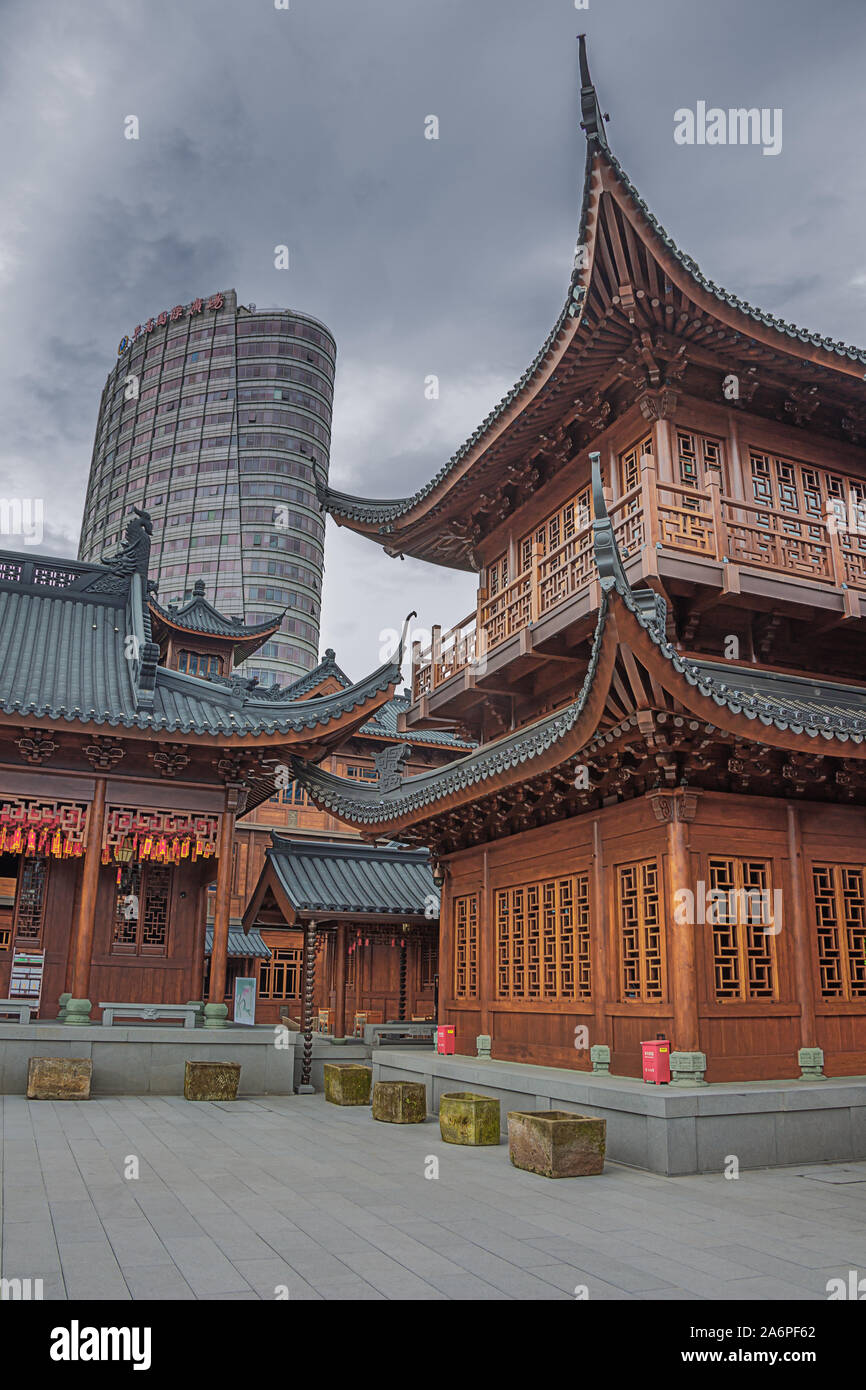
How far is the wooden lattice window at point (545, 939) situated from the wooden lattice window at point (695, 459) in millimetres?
4973

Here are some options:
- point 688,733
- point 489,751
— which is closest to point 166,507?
point 489,751

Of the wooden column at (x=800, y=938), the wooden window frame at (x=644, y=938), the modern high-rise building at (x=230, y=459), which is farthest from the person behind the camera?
the modern high-rise building at (x=230, y=459)

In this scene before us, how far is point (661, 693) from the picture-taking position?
909 centimetres

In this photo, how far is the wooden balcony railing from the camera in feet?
37.7

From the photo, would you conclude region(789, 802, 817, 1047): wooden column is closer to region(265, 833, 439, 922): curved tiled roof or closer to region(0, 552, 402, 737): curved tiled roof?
region(0, 552, 402, 737): curved tiled roof

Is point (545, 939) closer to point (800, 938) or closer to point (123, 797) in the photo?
point (800, 938)

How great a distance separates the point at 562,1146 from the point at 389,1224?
2.33m

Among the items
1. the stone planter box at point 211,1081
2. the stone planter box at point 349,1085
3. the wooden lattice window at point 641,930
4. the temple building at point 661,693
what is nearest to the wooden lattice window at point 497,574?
the temple building at point 661,693

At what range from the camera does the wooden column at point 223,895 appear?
15219 mm

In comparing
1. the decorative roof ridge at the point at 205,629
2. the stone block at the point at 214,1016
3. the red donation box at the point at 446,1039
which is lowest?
the red donation box at the point at 446,1039

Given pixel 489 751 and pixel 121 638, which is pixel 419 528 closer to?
pixel 489 751

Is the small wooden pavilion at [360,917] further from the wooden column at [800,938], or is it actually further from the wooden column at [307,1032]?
the wooden column at [800,938]

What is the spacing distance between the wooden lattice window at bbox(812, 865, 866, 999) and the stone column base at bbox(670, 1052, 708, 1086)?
6.23ft

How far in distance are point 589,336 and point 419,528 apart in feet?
19.4
